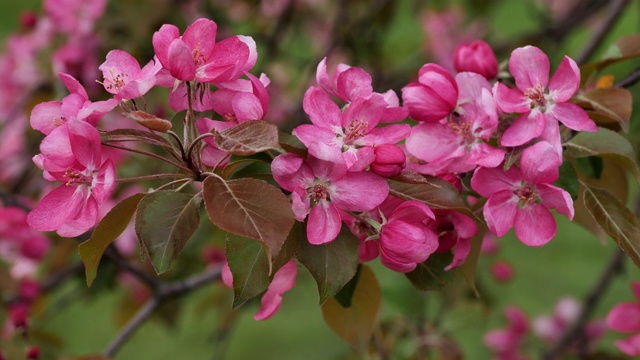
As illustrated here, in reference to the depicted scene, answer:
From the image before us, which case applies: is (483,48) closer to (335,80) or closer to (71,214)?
(335,80)

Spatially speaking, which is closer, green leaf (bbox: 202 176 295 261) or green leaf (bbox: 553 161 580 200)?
green leaf (bbox: 202 176 295 261)

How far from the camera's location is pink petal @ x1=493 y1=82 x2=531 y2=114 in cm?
57

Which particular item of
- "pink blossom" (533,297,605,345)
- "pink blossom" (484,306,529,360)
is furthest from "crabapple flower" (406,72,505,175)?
"pink blossom" (533,297,605,345)

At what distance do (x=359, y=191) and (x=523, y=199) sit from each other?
135 millimetres

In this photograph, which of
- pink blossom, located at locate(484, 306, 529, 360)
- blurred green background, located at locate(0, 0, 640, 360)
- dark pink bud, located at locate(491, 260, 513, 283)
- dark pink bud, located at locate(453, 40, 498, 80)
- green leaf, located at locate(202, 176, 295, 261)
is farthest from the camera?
blurred green background, located at locate(0, 0, 640, 360)

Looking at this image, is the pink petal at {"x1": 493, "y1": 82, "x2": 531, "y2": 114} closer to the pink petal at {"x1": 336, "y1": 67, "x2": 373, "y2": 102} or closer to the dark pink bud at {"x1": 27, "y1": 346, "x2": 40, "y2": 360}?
the pink petal at {"x1": 336, "y1": 67, "x2": 373, "y2": 102}

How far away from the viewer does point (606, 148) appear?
597 mm

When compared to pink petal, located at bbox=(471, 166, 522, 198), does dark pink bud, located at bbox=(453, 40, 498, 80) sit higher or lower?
higher

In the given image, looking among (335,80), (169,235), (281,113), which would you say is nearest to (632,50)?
(335,80)

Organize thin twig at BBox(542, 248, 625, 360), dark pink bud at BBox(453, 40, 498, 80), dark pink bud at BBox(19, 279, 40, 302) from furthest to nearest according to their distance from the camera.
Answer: thin twig at BBox(542, 248, 625, 360) → dark pink bud at BBox(19, 279, 40, 302) → dark pink bud at BBox(453, 40, 498, 80)

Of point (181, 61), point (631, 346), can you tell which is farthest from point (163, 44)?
point (631, 346)

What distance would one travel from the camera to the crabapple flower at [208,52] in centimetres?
54

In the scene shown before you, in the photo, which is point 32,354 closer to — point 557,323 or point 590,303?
point 590,303

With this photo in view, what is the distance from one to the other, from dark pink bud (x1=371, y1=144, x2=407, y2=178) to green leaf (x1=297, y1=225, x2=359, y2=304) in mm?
62
